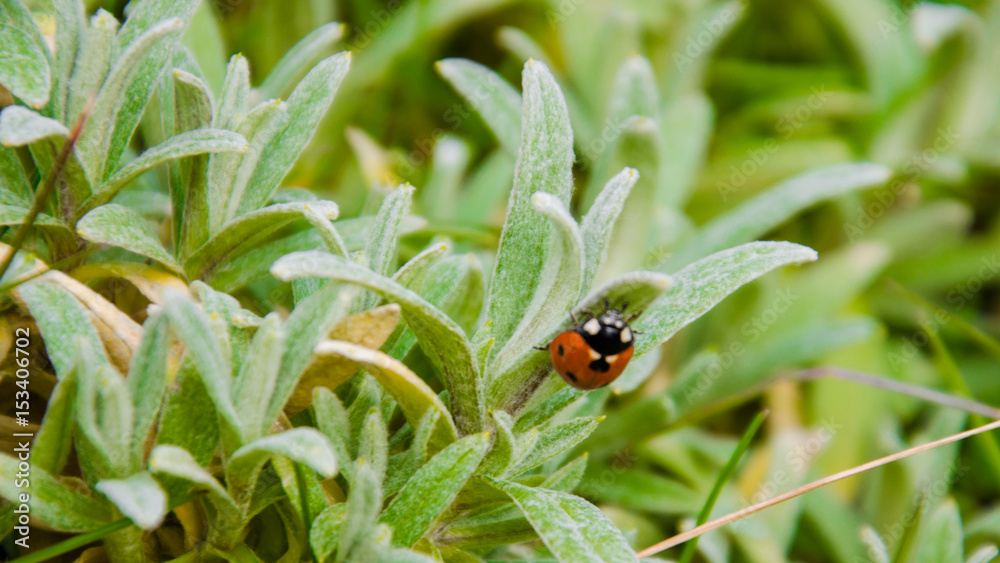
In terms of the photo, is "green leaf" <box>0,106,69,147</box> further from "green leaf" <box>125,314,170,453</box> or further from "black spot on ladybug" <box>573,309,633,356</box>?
"black spot on ladybug" <box>573,309,633,356</box>

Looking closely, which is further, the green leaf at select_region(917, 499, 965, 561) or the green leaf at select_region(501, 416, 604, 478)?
the green leaf at select_region(917, 499, 965, 561)

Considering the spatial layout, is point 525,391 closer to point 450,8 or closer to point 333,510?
point 333,510

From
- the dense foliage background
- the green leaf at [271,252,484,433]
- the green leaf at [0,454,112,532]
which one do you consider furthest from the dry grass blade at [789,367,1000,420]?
the green leaf at [0,454,112,532]

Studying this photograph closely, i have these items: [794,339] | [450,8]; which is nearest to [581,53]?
[450,8]

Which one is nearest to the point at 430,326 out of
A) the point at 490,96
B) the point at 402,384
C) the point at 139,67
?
the point at 402,384

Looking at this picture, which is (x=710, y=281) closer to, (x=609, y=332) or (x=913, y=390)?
(x=609, y=332)

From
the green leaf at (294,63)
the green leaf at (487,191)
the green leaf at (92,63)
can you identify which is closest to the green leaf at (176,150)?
the green leaf at (92,63)

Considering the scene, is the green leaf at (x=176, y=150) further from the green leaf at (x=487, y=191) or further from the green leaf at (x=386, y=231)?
the green leaf at (x=487, y=191)
